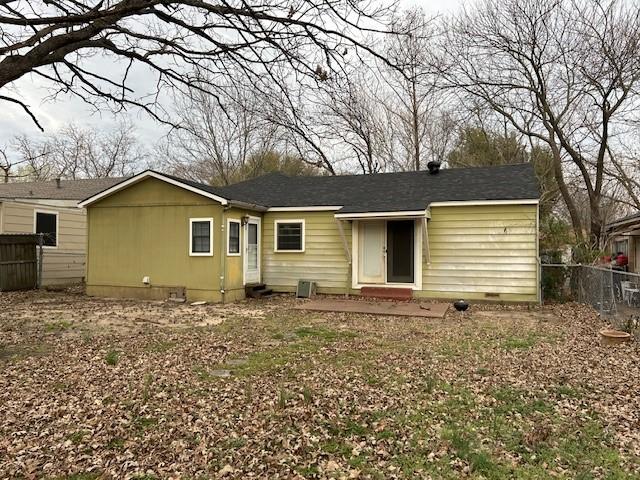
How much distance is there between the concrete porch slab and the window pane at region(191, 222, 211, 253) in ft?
9.69

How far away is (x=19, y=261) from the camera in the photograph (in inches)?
523

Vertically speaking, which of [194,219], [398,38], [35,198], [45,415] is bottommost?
[45,415]

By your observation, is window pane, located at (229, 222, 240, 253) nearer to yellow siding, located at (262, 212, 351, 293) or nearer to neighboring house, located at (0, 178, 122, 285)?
yellow siding, located at (262, 212, 351, 293)

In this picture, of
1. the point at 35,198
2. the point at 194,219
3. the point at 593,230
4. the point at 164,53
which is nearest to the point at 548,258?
the point at 593,230

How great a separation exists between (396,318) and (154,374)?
5.52 m

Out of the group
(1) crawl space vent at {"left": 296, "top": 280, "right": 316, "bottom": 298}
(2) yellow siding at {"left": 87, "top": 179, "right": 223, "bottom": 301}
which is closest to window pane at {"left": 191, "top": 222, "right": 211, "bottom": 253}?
(2) yellow siding at {"left": 87, "top": 179, "right": 223, "bottom": 301}

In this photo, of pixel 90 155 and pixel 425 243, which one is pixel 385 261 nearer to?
pixel 425 243

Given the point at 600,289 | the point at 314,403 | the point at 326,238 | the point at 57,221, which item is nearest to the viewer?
the point at 314,403

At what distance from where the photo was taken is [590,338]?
285 inches

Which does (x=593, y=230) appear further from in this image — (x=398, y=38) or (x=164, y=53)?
(x=164, y=53)

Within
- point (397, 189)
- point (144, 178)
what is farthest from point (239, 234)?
point (397, 189)

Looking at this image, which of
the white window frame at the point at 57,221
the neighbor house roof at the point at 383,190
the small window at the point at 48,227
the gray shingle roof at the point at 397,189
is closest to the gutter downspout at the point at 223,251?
the neighbor house roof at the point at 383,190

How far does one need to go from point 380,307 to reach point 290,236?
400 cm

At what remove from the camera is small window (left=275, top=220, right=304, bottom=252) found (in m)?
13.1
